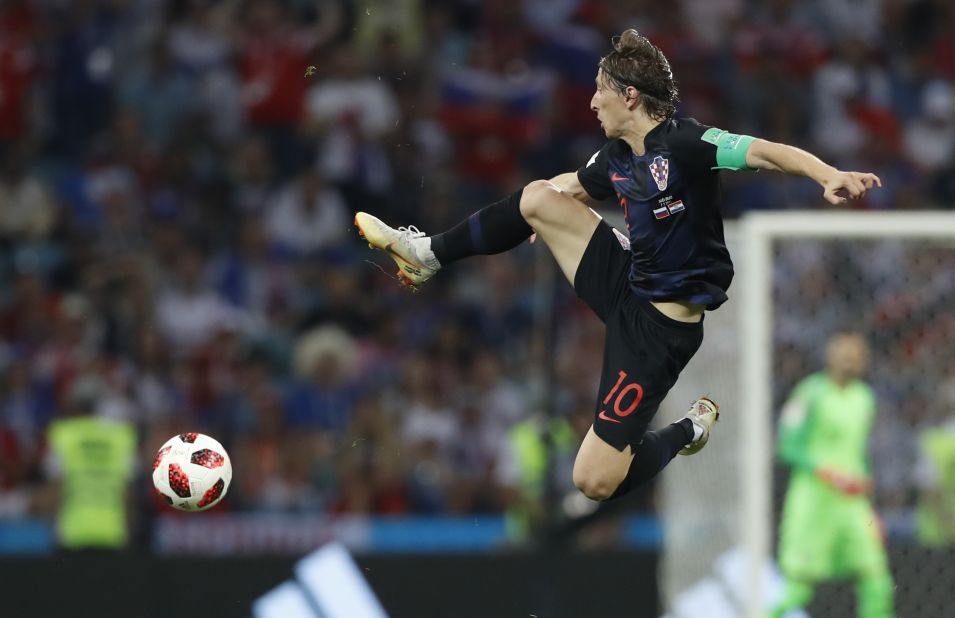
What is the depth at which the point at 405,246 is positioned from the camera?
588 cm

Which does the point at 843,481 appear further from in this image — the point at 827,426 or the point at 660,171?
the point at 660,171

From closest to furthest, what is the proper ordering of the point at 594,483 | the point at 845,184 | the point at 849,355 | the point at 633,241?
the point at 845,184, the point at 633,241, the point at 594,483, the point at 849,355

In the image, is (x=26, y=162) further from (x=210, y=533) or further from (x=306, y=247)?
(x=210, y=533)

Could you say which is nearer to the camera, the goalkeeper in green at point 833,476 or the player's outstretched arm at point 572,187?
the player's outstretched arm at point 572,187

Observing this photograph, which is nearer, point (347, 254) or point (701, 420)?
point (701, 420)

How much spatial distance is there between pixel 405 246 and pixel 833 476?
12.5ft

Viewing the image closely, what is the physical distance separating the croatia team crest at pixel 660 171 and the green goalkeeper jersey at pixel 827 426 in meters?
3.32

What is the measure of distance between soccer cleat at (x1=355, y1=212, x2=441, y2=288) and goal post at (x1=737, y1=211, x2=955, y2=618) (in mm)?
2024

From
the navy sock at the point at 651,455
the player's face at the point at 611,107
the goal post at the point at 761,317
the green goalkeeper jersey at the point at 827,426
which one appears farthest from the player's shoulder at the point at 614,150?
the green goalkeeper jersey at the point at 827,426

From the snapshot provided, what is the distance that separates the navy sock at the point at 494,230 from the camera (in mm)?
5734

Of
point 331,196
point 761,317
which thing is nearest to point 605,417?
point 761,317

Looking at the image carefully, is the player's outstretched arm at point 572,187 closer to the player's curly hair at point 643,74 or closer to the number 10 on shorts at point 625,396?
the player's curly hair at point 643,74

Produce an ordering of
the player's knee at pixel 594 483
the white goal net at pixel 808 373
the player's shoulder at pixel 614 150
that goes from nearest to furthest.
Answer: the player's shoulder at pixel 614 150 → the player's knee at pixel 594 483 → the white goal net at pixel 808 373

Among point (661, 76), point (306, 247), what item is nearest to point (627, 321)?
point (661, 76)
